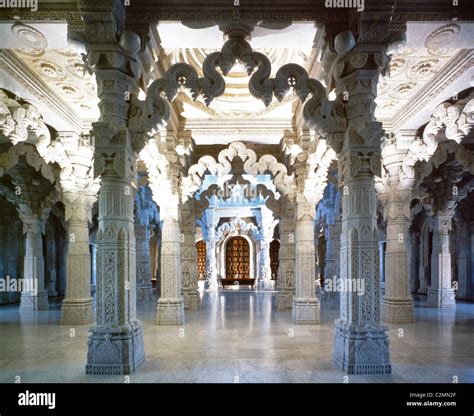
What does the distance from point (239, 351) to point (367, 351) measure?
232cm

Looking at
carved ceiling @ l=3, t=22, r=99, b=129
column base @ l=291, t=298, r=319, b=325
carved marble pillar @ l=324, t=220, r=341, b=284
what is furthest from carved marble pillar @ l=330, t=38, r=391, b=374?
carved marble pillar @ l=324, t=220, r=341, b=284

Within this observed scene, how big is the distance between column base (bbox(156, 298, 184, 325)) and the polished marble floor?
0.27 metres

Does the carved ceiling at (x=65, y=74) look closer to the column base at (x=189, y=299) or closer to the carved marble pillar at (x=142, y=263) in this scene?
the column base at (x=189, y=299)

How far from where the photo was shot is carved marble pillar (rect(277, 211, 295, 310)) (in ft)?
41.5

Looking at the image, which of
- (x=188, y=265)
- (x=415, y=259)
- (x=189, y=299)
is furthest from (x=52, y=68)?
(x=415, y=259)

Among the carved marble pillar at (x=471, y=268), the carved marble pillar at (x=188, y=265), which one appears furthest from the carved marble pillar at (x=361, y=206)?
the carved marble pillar at (x=471, y=268)

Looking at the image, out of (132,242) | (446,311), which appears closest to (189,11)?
(132,242)

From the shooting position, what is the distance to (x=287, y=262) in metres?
12.7

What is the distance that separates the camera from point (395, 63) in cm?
653

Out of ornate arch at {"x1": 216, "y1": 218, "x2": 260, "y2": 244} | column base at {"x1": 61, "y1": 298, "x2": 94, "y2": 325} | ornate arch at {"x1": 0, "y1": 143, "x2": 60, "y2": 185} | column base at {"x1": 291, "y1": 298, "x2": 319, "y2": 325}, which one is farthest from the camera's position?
ornate arch at {"x1": 216, "y1": 218, "x2": 260, "y2": 244}

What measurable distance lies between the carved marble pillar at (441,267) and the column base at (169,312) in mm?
9292

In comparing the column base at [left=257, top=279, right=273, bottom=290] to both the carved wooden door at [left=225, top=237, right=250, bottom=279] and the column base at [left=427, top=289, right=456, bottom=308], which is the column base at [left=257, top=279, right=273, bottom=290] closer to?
the carved wooden door at [left=225, top=237, right=250, bottom=279]

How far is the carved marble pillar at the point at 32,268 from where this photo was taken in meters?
13.5

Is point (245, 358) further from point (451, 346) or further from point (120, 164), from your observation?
point (451, 346)
